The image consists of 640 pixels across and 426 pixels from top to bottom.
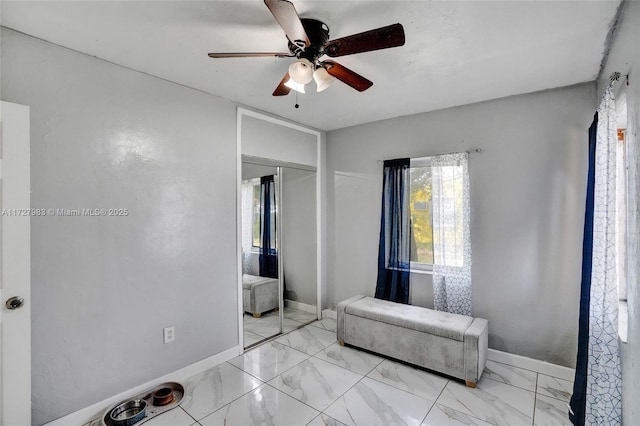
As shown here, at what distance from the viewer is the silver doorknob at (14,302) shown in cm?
164

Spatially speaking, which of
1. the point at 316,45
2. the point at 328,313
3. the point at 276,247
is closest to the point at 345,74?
the point at 316,45

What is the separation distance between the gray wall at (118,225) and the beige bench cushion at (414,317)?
1.35 m

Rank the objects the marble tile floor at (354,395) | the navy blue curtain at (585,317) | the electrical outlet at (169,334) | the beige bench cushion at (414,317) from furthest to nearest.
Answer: the beige bench cushion at (414,317) < the electrical outlet at (169,334) < the marble tile floor at (354,395) < the navy blue curtain at (585,317)

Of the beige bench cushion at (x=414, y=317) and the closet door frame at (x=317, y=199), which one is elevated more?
the closet door frame at (x=317, y=199)

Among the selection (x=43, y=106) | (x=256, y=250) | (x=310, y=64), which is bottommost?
(x=256, y=250)

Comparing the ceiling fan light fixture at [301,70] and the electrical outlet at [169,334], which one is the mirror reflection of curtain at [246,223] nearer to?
the electrical outlet at [169,334]

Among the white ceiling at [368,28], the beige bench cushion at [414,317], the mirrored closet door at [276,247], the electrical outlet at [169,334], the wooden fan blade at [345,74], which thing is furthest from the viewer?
the mirrored closet door at [276,247]

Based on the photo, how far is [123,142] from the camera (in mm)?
2244

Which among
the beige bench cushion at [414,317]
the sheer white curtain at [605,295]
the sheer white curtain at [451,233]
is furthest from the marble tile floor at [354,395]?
the sheer white curtain at [451,233]

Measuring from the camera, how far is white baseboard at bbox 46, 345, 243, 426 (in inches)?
78.0

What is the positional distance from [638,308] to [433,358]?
1.59 m

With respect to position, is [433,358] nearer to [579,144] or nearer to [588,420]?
[588,420]

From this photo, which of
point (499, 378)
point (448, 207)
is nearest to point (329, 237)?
point (448, 207)

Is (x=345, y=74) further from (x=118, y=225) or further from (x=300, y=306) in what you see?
(x=300, y=306)
